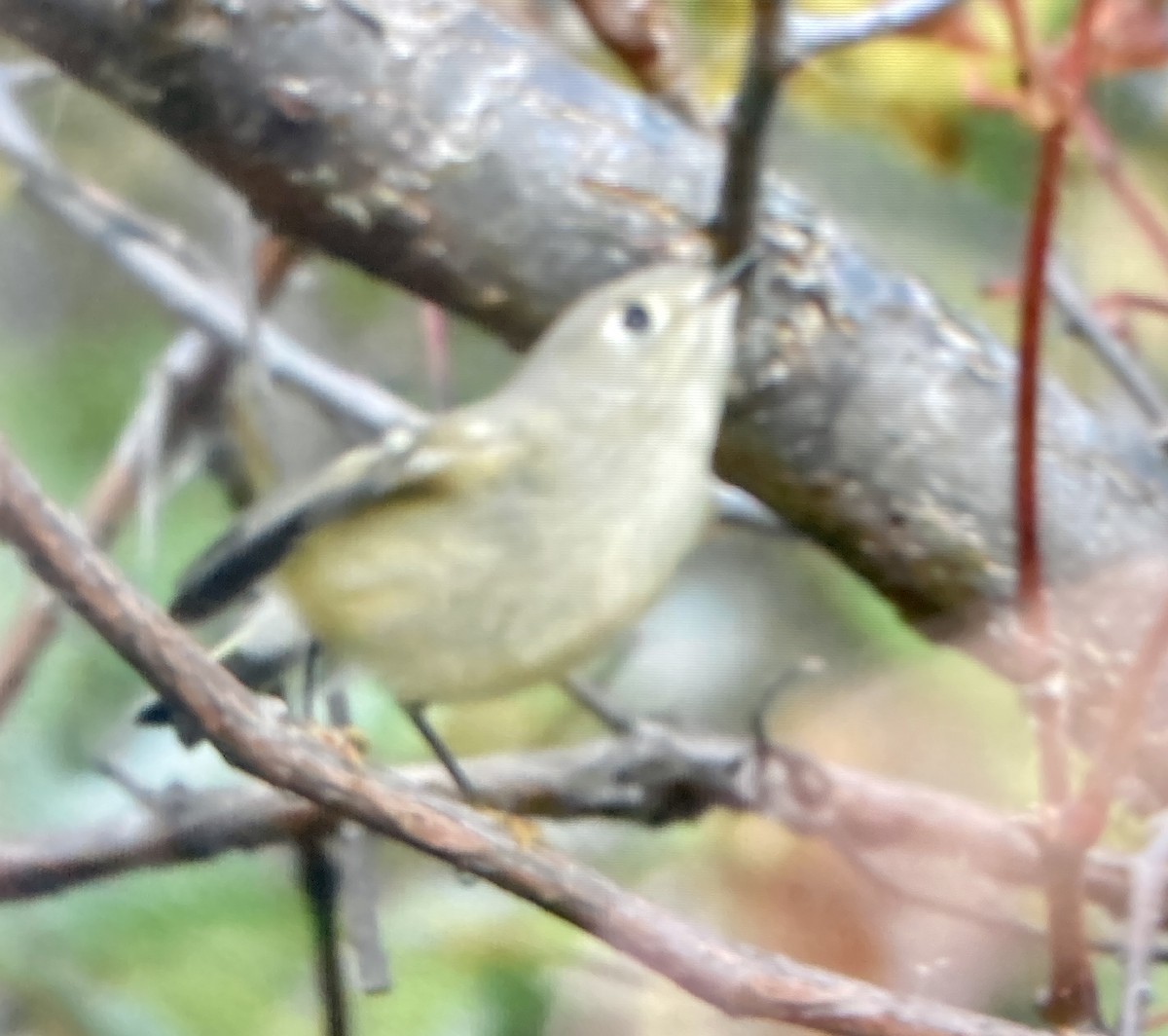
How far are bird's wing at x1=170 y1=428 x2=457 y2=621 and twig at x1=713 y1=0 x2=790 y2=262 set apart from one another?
0.11 metres

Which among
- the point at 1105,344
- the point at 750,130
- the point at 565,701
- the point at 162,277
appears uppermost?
the point at 750,130

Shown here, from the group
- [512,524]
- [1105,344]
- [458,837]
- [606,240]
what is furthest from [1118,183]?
[458,837]

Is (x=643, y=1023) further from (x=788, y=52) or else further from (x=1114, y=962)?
(x=788, y=52)

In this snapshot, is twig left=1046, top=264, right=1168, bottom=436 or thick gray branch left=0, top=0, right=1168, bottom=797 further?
twig left=1046, top=264, right=1168, bottom=436

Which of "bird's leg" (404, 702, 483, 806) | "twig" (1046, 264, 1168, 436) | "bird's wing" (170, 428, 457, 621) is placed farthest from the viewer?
"twig" (1046, 264, 1168, 436)

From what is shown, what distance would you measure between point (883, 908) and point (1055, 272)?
1.04 feet

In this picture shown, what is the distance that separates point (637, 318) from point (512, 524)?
4.1 inches

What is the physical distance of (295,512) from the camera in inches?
18.3

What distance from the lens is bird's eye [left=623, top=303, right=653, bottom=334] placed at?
0.53m

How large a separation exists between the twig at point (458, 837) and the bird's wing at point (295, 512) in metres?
0.11

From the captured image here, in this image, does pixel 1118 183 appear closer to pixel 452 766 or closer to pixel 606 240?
pixel 606 240

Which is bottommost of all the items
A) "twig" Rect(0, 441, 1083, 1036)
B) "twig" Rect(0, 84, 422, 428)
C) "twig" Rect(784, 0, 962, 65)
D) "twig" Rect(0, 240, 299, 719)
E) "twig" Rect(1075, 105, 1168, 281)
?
"twig" Rect(0, 240, 299, 719)

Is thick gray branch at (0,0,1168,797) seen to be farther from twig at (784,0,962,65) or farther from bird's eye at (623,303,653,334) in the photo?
twig at (784,0,962,65)

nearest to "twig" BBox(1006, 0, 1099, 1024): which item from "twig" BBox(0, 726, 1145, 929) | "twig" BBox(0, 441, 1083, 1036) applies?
"twig" BBox(0, 441, 1083, 1036)
